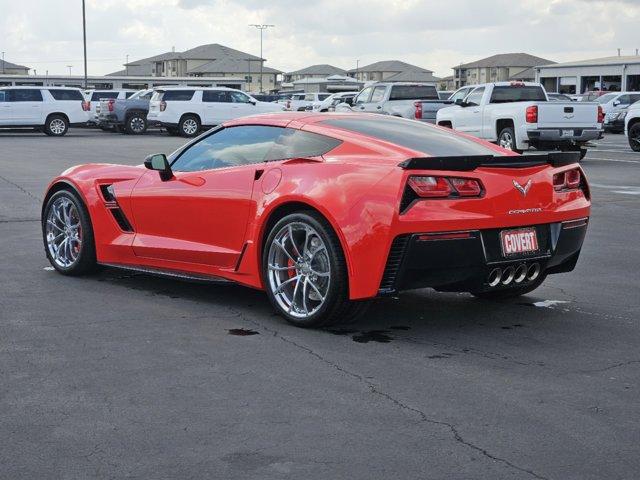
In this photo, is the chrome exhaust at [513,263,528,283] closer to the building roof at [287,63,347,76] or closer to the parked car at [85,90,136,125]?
the parked car at [85,90,136,125]

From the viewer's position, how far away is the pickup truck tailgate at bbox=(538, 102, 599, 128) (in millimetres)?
22453

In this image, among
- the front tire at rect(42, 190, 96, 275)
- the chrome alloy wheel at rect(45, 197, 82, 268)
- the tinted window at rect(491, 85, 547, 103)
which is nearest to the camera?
the front tire at rect(42, 190, 96, 275)

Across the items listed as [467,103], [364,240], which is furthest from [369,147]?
[467,103]

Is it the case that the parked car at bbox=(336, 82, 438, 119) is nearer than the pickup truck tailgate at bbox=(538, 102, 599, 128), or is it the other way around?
the pickup truck tailgate at bbox=(538, 102, 599, 128)

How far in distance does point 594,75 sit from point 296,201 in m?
74.4

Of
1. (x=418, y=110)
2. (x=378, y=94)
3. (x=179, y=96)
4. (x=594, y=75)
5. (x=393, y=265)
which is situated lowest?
(x=393, y=265)

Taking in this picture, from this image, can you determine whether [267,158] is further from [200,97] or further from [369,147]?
[200,97]

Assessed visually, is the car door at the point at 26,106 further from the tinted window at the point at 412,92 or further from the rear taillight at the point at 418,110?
the rear taillight at the point at 418,110

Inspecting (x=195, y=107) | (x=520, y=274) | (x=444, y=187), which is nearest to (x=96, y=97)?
(x=195, y=107)

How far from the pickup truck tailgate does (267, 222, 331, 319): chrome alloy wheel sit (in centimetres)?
1673

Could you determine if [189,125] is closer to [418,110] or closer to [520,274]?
[418,110]

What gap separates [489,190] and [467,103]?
1999 cm

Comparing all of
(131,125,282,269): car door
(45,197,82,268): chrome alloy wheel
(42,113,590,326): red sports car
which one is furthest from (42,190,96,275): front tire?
(131,125,282,269): car door

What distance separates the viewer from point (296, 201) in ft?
21.2
